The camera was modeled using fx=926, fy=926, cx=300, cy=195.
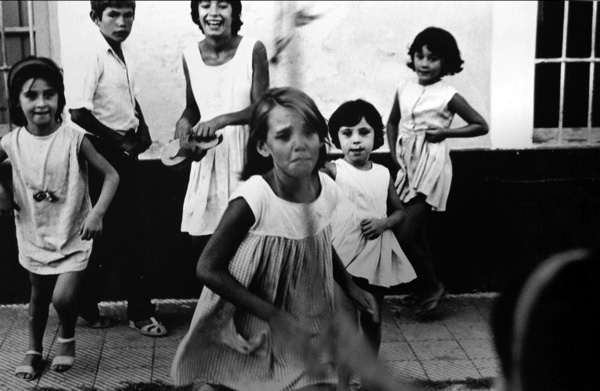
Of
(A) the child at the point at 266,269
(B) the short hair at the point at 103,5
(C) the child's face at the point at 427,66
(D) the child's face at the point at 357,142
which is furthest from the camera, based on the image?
(C) the child's face at the point at 427,66

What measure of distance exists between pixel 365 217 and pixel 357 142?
350 millimetres

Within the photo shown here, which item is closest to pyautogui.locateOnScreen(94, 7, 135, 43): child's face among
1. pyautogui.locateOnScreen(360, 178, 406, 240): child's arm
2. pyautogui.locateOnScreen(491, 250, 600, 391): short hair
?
pyautogui.locateOnScreen(360, 178, 406, 240): child's arm

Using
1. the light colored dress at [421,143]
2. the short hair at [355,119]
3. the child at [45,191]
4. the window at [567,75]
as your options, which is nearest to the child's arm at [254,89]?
the short hair at [355,119]

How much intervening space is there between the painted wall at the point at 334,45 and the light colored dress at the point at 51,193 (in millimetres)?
818

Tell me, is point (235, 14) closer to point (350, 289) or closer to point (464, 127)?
point (464, 127)

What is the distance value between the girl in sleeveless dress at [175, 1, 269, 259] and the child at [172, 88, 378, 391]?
1.27 metres

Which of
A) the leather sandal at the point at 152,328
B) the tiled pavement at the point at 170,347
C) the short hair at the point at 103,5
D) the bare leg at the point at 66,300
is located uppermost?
the short hair at the point at 103,5

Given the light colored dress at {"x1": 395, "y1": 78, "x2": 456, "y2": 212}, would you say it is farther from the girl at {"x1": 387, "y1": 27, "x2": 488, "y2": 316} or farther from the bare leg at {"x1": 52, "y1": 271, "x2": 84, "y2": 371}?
the bare leg at {"x1": 52, "y1": 271, "x2": 84, "y2": 371}

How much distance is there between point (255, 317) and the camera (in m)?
2.84

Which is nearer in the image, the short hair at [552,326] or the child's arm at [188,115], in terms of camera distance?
the short hair at [552,326]

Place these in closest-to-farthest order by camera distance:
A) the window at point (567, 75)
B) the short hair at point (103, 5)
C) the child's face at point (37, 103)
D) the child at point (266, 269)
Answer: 1. the child at point (266, 269)
2. the child's face at point (37, 103)
3. the short hair at point (103, 5)
4. the window at point (567, 75)

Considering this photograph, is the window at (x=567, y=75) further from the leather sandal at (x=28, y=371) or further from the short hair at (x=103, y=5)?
the leather sandal at (x=28, y=371)

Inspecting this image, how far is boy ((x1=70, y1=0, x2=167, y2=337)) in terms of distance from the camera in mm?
4703

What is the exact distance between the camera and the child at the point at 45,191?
13.7 feet
